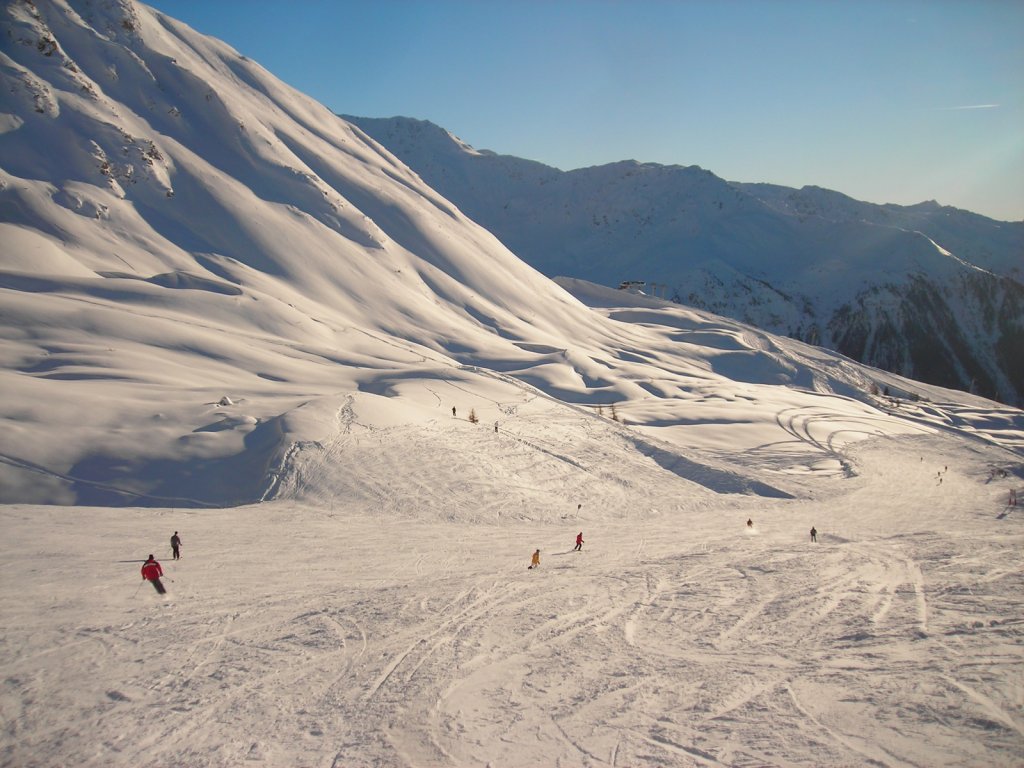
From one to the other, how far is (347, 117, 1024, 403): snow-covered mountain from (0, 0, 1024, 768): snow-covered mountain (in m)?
76.8

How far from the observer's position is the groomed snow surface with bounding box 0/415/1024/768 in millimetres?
8672

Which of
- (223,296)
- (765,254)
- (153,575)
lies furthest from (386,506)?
(765,254)

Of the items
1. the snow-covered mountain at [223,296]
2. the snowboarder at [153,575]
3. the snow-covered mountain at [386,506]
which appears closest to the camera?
the snow-covered mountain at [386,506]

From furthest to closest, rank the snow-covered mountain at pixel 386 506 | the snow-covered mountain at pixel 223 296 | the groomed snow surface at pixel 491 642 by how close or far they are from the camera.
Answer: the snow-covered mountain at pixel 223 296 → the snow-covered mountain at pixel 386 506 → the groomed snow surface at pixel 491 642

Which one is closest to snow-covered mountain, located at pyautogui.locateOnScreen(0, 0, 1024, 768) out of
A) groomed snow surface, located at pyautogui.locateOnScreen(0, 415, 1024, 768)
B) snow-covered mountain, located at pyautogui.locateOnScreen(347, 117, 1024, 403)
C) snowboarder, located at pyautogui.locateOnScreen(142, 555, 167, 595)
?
groomed snow surface, located at pyautogui.locateOnScreen(0, 415, 1024, 768)

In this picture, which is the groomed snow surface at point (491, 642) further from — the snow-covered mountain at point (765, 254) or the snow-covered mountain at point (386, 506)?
the snow-covered mountain at point (765, 254)

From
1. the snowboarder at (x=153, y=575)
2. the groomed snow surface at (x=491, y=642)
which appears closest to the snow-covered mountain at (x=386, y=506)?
the groomed snow surface at (x=491, y=642)

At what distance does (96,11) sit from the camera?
62.8 metres

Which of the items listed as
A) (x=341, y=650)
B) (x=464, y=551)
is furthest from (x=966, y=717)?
(x=464, y=551)

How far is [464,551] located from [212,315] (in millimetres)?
28497

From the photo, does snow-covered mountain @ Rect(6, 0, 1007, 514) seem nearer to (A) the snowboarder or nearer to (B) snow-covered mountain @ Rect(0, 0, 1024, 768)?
(B) snow-covered mountain @ Rect(0, 0, 1024, 768)

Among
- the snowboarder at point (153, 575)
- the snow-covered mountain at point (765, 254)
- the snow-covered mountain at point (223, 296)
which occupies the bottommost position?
the snowboarder at point (153, 575)

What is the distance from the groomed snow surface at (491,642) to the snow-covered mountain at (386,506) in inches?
3.1

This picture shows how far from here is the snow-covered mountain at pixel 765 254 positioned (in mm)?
130000
